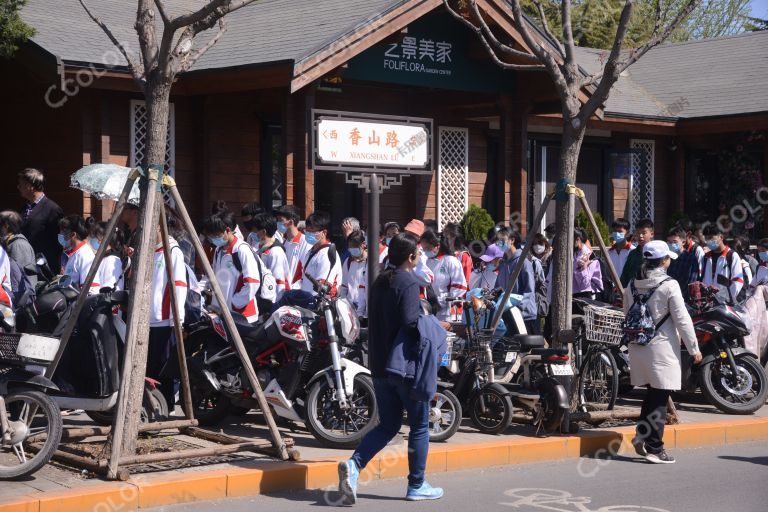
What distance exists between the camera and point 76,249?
11.1 m

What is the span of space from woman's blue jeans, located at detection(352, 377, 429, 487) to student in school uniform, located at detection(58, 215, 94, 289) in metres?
4.31

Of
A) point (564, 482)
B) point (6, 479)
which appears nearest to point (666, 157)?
point (564, 482)

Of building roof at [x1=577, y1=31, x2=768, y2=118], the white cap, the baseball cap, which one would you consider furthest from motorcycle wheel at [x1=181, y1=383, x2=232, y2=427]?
building roof at [x1=577, y1=31, x2=768, y2=118]

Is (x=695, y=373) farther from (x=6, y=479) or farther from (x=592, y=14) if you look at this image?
(x=592, y=14)

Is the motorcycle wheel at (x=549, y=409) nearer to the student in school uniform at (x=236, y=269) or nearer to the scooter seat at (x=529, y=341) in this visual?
the scooter seat at (x=529, y=341)

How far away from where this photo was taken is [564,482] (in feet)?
27.3

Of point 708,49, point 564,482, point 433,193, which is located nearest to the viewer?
point 564,482

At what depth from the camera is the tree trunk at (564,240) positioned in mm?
9969

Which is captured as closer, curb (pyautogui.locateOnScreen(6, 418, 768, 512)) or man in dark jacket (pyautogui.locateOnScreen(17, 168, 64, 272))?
curb (pyautogui.locateOnScreen(6, 418, 768, 512))

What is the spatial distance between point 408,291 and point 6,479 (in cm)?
296

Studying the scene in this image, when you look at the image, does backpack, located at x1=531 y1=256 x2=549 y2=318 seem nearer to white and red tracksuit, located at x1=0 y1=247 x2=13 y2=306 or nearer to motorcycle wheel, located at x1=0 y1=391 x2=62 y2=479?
white and red tracksuit, located at x1=0 y1=247 x2=13 y2=306

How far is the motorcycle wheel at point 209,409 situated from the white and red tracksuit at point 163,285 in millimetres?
677

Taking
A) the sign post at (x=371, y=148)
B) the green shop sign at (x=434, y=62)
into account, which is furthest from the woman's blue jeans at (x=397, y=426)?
the green shop sign at (x=434, y=62)

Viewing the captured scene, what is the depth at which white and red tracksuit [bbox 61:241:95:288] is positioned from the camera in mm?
10734
